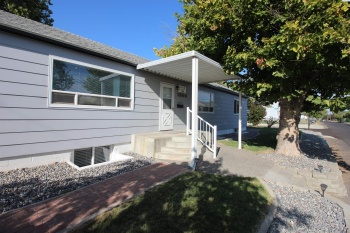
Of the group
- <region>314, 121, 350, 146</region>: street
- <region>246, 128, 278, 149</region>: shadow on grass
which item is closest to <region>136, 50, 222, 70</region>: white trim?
<region>246, 128, 278, 149</region>: shadow on grass

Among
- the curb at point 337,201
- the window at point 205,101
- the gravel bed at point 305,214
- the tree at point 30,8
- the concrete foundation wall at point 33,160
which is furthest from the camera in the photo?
the tree at point 30,8

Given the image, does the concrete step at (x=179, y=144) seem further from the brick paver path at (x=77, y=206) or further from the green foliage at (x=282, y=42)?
the green foliage at (x=282, y=42)

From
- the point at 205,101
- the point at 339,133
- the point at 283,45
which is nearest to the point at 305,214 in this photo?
the point at 283,45

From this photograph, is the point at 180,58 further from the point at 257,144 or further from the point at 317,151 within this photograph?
the point at 317,151

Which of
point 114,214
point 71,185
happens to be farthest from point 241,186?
point 71,185

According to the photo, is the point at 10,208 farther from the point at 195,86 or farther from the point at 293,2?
the point at 293,2

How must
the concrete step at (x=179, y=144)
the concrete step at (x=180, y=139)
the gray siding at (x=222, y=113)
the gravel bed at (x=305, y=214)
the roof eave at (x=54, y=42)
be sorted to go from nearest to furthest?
the gravel bed at (x=305, y=214) → the roof eave at (x=54, y=42) → the concrete step at (x=179, y=144) → the concrete step at (x=180, y=139) → the gray siding at (x=222, y=113)

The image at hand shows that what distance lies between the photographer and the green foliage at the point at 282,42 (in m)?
4.49

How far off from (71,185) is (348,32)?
22.3ft

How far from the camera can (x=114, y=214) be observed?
10.1 ft

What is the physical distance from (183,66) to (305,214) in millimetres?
5350

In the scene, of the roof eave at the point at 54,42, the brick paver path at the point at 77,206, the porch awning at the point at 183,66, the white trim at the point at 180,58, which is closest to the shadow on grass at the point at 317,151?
the porch awning at the point at 183,66

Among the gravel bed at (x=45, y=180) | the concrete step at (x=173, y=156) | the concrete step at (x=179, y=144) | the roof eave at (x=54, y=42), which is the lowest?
the gravel bed at (x=45, y=180)

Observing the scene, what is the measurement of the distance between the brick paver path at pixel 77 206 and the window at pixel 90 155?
249 centimetres
